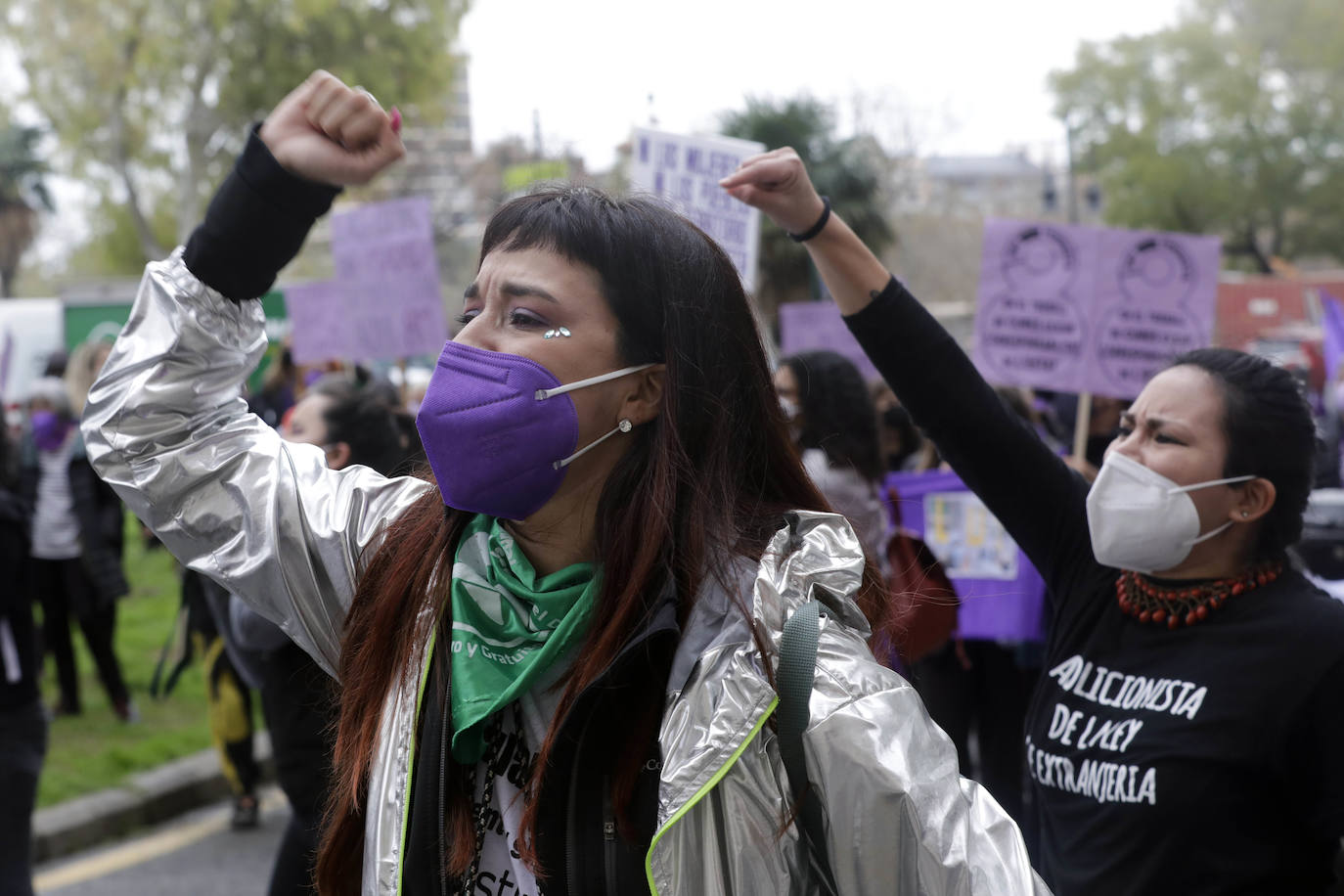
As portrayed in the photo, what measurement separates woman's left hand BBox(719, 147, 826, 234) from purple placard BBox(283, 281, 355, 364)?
483 cm

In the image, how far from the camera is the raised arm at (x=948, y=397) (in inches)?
94.2

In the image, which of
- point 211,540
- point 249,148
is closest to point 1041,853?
point 211,540

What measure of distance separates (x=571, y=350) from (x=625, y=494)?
A: 0.22 meters

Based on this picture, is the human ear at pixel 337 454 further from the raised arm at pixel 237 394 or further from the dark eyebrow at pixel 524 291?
the dark eyebrow at pixel 524 291

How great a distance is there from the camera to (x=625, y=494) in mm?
1803

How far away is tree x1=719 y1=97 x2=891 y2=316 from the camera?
64.2ft

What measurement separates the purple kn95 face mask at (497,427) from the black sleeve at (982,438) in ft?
2.89

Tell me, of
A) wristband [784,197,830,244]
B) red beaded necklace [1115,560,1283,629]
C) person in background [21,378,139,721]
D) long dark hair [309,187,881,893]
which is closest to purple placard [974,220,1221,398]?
red beaded necklace [1115,560,1283,629]

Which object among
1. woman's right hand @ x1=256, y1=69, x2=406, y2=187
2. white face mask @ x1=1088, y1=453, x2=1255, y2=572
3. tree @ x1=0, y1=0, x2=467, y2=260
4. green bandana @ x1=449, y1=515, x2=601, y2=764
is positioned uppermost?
tree @ x1=0, y1=0, x2=467, y2=260

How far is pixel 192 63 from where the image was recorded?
2008 centimetres

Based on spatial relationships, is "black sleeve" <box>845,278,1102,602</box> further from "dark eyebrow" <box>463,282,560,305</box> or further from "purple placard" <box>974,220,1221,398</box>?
"purple placard" <box>974,220,1221,398</box>

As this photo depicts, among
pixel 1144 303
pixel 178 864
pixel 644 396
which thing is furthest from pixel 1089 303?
pixel 178 864

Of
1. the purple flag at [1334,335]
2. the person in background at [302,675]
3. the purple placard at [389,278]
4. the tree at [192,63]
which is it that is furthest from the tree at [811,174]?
the person in background at [302,675]

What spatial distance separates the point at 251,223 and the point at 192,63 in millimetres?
20341
